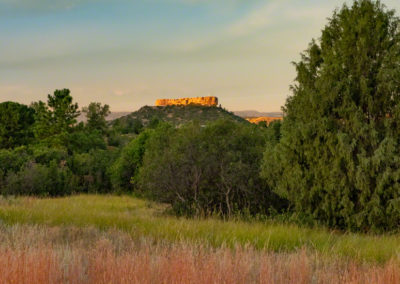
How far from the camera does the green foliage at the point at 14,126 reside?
169 ft

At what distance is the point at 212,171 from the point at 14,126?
43.7 metres

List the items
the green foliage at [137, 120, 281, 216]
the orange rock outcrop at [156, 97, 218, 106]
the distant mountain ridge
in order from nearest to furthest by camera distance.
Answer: the green foliage at [137, 120, 281, 216] < the distant mountain ridge < the orange rock outcrop at [156, 97, 218, 106]

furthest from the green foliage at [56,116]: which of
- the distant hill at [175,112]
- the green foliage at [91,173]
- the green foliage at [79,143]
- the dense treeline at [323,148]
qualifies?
the distant hill at [175,112]

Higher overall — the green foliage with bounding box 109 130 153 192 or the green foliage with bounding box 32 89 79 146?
the green foliage with bounding box 32 89 79 146

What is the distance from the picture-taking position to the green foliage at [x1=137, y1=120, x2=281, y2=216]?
16.0 m

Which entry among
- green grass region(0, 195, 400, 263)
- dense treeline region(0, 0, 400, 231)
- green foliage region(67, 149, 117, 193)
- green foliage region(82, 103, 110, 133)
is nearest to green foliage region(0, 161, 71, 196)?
green foliage region(67, 149, 117, 193)

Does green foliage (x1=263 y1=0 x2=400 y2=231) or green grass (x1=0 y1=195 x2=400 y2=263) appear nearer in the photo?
green grass (x1=0 y1=195 x2=400 y2=263)

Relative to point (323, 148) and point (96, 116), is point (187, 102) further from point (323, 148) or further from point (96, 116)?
point (323, 148)

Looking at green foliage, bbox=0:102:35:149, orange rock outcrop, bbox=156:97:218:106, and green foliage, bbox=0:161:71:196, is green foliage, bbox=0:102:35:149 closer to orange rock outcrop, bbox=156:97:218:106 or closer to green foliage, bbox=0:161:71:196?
green foliage, bbox=0:161:71:196

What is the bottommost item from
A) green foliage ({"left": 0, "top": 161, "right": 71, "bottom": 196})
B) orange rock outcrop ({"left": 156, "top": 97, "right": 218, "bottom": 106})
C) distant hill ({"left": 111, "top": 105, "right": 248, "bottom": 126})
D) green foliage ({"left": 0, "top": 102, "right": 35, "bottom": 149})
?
green foliage ({"left": 0, "top": 161, "right": 71, "bottom": 196})

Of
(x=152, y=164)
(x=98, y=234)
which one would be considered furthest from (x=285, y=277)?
(x=152, y=164)

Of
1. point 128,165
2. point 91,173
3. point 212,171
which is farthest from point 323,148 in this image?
point 91,173

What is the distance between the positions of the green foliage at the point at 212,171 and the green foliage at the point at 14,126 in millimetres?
39972

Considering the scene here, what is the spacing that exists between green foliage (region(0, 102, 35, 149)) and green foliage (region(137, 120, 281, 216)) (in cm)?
3997
